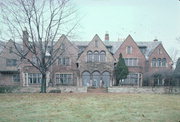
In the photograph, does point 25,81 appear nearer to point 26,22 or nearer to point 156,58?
point 26,22

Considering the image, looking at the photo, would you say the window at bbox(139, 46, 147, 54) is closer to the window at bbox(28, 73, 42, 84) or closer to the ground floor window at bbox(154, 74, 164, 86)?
the ground floor window at bbox(154, 74, 164, 86)

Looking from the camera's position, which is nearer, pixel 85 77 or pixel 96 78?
pixel 96 78

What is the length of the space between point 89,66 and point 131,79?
8.73 m

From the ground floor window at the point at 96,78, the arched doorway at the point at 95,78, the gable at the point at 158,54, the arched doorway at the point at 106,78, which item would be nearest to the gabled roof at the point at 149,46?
the gable at the point at 158,54

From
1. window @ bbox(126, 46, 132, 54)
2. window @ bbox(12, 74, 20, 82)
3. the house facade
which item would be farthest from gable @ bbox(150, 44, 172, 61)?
window @ bbox(12, 74, 20, 82)

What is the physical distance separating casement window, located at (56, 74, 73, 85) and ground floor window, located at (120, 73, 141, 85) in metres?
10.3

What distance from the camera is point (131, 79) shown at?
39.1m

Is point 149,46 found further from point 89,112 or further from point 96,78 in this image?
point 89,112

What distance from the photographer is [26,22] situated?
26.1m

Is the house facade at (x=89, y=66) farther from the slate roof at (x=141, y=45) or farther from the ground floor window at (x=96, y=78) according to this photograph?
the slate roof at (x=141, y=45)

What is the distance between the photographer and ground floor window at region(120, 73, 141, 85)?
127 ft

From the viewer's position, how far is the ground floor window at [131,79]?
127ft

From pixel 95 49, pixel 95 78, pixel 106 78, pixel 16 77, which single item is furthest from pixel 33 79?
pixel 106 78

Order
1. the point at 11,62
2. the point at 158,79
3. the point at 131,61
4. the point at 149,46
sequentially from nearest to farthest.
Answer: the point at 158,79
the point at 131,61
the point at 11,62
the point at 149,46
